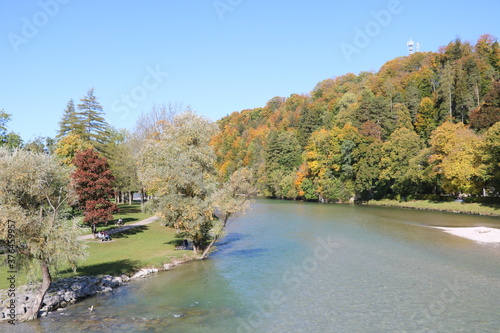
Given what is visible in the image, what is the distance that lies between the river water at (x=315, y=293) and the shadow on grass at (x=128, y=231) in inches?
403

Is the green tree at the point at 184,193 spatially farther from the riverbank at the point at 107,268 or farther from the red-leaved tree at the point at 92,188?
the red-leaved tree at the point at 92,188

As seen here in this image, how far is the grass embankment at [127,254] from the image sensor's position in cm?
2461

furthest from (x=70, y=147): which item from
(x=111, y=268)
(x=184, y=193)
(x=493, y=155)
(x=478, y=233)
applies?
(x=493, y=155)

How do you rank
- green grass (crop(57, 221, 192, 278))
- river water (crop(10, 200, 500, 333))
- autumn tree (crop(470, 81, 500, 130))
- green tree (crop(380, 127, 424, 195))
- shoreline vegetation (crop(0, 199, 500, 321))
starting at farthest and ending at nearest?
green tree (crop(380, 127, 424, 195))
autumn tree (crop(470, 81, 500, 130))
green grass (crop(57, 221, 192, 278))
shoreline vegetation (crop(0, 199, 500, 321))
river water (crop(10, 200, 500, 333))

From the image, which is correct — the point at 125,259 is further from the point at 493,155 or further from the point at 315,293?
the point at 493,155

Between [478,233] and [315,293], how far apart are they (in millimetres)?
26532

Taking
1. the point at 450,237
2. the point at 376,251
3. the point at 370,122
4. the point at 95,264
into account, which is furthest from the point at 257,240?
the point at 370,122

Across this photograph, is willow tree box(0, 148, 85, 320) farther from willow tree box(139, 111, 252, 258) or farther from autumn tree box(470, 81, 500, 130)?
autumn tree box(470, 81, 500, 130)

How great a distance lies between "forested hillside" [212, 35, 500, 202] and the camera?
5991 centimetres

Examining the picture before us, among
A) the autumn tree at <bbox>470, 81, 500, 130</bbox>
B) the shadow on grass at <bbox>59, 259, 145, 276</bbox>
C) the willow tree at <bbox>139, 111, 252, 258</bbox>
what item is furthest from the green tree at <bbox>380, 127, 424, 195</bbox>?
the shadow on grass at <bbox>59, 259, 145, 276</bbox>

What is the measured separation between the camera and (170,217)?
94.4 ft

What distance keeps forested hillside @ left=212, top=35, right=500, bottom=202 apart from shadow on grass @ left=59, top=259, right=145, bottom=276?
49.1 metres

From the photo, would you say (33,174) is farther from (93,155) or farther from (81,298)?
(93,155)

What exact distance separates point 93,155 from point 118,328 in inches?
962
